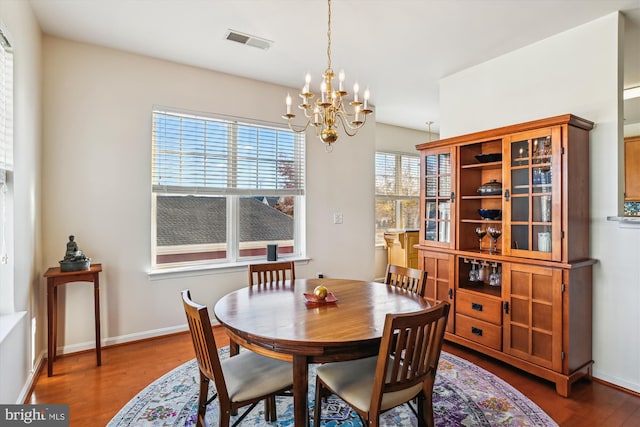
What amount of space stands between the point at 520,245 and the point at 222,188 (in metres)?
2.94

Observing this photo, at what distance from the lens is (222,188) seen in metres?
3.85

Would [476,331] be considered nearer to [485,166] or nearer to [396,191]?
[485,166]

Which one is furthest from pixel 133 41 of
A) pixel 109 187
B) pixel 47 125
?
pixel 109 187

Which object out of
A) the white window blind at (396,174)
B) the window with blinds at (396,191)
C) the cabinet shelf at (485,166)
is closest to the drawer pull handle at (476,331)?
the cabinet shelf at (485,166)

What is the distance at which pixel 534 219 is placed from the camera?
2.71 m

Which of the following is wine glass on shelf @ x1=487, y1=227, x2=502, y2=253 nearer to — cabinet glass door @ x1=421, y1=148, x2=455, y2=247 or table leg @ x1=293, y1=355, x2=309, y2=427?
cabinet glass door @ x1=421, y1=148, x2=455, y2=247

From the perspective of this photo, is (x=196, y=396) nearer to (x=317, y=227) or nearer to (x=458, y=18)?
(x=317, y=227)

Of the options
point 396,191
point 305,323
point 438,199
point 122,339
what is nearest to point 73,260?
point 122,339

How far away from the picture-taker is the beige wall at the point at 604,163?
8.38 ft

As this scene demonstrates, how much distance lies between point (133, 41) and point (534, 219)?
3718mm

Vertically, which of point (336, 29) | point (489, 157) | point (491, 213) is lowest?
point (491, 213)

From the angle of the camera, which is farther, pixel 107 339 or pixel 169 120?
pixel 169 120

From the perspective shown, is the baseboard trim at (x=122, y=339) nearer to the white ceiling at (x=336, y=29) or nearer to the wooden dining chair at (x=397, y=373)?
the wooden dining chair at (x=397, y=373)

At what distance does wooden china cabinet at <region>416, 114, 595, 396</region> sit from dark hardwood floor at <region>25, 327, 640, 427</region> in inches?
4.5
